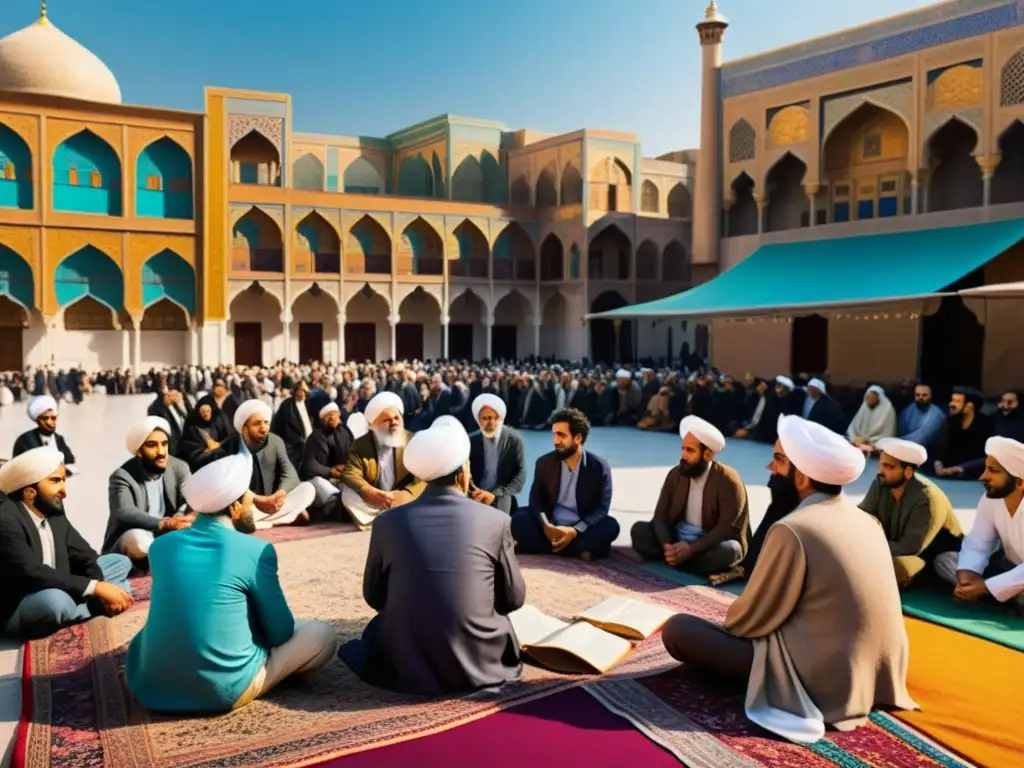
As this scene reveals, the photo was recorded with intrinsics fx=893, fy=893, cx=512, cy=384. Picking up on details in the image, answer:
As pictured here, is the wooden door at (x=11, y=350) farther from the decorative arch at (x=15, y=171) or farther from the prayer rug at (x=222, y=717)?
the prayer rug at (x=222, y=717)

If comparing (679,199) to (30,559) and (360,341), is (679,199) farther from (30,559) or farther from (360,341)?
(30,559)

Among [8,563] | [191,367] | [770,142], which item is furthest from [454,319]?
[8,563]

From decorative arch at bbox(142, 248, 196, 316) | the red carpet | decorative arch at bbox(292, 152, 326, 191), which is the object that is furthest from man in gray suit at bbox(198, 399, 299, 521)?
decorative arch at bbox(292, 152, 326, 191)

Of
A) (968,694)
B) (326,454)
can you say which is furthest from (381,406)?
(968,694)

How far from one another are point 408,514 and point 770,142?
1450cm

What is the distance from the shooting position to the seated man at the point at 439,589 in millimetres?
2811

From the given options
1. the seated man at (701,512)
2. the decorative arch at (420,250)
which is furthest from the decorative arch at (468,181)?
the seated man at (701,512)

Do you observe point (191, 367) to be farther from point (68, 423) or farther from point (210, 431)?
point (210, 431)

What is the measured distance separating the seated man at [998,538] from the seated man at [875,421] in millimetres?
5142

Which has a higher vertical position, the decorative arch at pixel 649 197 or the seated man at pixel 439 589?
the decorative arch at pixel 649 197

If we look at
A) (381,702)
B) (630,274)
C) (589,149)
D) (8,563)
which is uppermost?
(589,149)

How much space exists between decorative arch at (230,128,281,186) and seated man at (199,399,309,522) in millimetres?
19203

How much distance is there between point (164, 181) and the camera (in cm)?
2067

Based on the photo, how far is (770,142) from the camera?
15.7m
